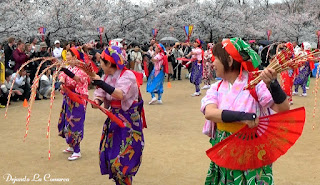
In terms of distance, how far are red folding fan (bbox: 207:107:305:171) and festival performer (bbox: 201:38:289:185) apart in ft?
0.23

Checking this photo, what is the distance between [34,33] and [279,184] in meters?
15.7

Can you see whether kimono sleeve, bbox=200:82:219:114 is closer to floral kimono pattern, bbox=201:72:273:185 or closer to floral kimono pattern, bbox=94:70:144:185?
floral kimono pattern, bbox=201:72:273:185

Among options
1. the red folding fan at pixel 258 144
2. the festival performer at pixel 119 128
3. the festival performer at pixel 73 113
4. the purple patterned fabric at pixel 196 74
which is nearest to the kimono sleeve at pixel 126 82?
the festival performer at pixel 119 128

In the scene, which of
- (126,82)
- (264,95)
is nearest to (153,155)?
(126,82)

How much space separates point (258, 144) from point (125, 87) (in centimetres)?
166

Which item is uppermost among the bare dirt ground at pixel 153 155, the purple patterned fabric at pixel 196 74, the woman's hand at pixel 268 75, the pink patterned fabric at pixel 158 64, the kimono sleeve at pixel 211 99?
the woman's hand at pixel 268 75

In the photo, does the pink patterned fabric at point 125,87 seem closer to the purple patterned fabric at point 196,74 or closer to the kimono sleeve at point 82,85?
the kimono sleeve at point 82,85

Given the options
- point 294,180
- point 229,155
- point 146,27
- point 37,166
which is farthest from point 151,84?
point 146,27

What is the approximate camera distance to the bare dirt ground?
4.89 metres

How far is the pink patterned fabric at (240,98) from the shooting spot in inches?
102

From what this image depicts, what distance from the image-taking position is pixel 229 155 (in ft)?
8.65

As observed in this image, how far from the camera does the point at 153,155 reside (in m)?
5.81

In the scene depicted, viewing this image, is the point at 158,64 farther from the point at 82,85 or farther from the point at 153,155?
the point at 82,85

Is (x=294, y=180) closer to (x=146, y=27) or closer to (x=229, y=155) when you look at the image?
(x=229, y=155)
